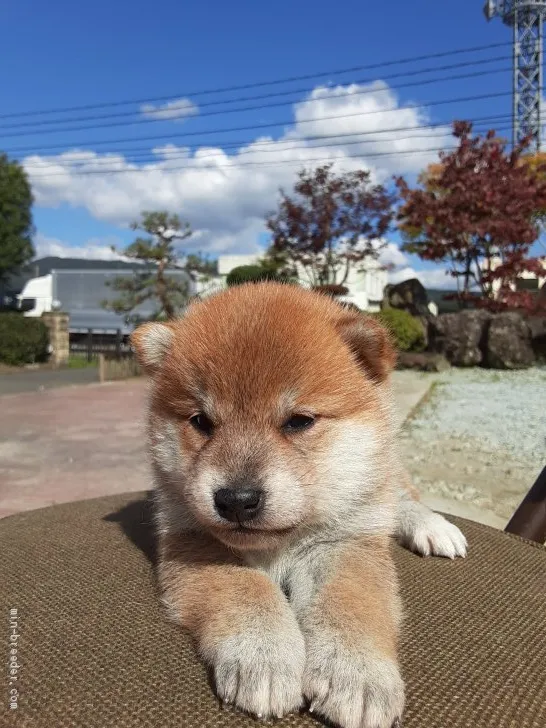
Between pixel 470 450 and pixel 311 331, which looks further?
pixel 470 450

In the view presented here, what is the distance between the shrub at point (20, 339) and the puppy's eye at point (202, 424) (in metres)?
21.7

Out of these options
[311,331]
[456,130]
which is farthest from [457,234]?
[311,331]

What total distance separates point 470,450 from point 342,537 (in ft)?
19.7

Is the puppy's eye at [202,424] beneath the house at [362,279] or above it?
beneath

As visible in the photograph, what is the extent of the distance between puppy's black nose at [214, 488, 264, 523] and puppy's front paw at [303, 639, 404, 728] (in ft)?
1.30

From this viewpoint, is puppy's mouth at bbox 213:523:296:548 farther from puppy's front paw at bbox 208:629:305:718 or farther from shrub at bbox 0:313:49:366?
shrub at bbox 0:313:49:366

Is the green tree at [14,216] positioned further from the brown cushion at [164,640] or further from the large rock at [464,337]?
the brown cushion at [164,640]

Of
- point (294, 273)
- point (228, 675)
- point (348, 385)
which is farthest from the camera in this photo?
point (294, 273)

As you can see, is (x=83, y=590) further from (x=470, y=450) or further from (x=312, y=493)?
(x=470, y=450)

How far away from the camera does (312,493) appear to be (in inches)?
75.6

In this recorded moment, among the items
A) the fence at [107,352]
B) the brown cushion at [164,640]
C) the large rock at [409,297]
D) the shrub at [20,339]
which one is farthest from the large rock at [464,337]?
the shrub at [20,339]

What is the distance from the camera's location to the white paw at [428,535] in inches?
102

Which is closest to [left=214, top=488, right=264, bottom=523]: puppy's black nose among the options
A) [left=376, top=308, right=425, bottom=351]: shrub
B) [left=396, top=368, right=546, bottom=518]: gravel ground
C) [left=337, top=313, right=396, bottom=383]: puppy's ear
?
[left=337, top=313, right=396, bottom=383]: puppy's ear

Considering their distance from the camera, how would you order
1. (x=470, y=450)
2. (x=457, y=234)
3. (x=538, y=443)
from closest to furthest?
1. (x=538, y=443)
2. (x=470, y=450)
3. (x=457, y=234)
